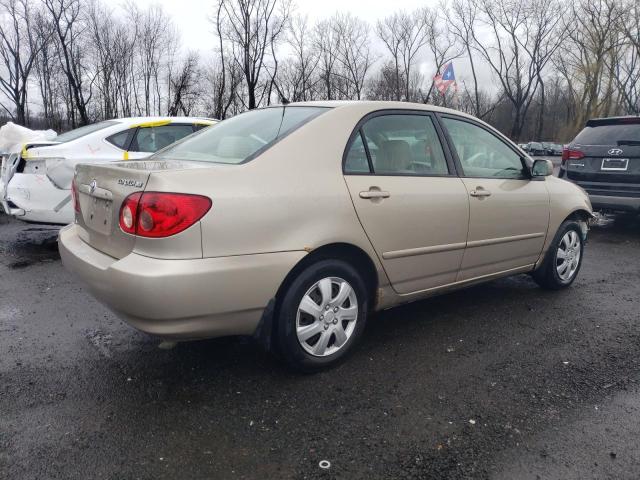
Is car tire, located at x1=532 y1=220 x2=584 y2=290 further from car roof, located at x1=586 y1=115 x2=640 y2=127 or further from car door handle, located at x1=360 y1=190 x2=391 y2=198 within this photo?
car roof, located at x1=586 y1=115 x2=640 y2=127

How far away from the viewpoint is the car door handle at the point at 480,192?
11.6 ft

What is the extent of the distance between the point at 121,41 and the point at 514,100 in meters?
29.4

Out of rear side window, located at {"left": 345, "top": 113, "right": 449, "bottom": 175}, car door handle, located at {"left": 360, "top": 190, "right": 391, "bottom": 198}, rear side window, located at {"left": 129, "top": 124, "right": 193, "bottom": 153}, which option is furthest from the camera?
rear side window, located at {"left": 129, "top": 124, "right": 193, "bottom": 153}

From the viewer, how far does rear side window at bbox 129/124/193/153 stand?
20.3 ft

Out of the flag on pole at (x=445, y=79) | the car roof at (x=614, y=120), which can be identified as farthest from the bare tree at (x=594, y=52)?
the car roof at (x=614, y=120)

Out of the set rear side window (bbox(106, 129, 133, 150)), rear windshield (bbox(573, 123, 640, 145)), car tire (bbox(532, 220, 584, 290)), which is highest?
rear windshield (bbox(573, 123, 640, 145))

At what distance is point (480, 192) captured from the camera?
3604 millimetres

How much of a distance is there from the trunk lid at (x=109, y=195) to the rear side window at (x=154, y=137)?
10.8ft

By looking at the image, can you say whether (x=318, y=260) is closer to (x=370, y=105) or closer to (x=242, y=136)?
(x=242, y=136)

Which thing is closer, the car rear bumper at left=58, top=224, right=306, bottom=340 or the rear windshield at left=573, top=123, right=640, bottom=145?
the car rear bumper at left=58, top=224, right=306, bottom=340

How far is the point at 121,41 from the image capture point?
3625cm

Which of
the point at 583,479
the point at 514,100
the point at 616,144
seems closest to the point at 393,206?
the point at 583,479

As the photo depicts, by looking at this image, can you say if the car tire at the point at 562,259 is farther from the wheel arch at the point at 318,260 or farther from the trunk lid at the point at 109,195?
the trunk lid at the point at 109,195

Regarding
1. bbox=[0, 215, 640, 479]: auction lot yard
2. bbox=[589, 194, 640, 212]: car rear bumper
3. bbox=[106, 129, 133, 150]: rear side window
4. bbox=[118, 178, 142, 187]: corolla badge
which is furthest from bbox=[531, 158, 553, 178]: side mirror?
bbox=[106, 129, 133, 150]: rear side window
